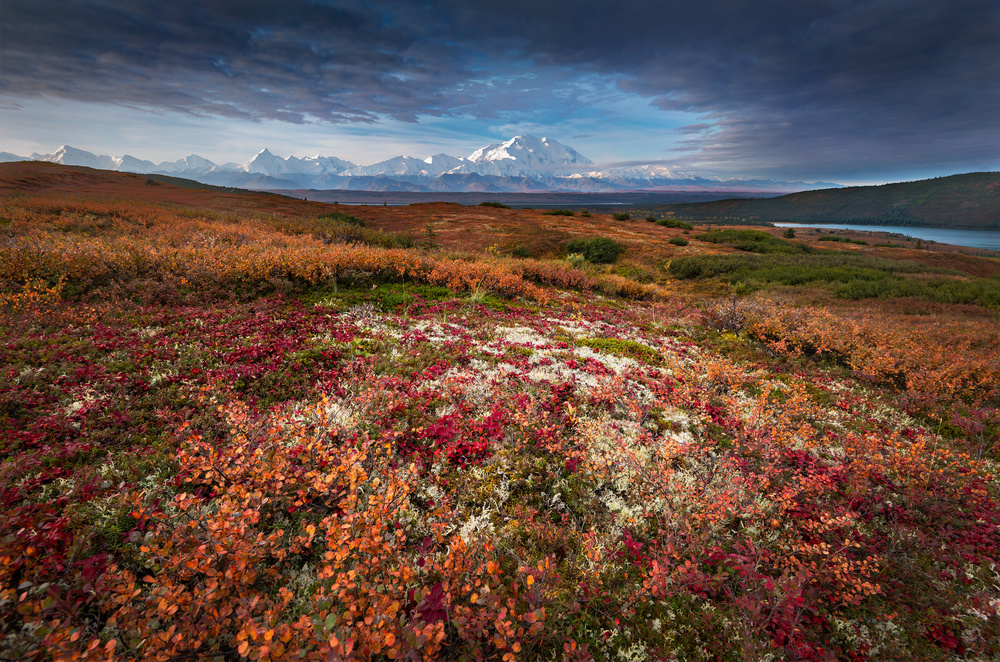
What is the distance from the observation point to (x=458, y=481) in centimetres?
547

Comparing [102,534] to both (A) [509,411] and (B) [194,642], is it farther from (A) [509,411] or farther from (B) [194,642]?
(A) [509,411]

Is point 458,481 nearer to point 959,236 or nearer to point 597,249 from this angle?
point 597,249

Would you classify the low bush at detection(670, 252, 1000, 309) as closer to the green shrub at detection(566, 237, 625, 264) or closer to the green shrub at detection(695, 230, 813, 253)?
the green shrub at detection(566, 237, 625, 264)

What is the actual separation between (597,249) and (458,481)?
33.2 meters

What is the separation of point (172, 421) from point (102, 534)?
2.17 metres

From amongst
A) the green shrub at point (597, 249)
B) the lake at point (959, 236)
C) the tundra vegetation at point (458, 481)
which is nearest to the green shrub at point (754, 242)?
the green shrub at point (597, 249)

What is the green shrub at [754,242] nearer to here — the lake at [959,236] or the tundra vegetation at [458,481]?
the tundra vegetation at [458,481]

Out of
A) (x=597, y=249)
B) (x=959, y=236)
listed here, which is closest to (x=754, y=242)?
(x=597, y=249)

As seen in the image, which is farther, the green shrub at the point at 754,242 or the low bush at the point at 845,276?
the green shrub at the point at 754,242

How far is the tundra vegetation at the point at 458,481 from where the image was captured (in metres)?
3.35

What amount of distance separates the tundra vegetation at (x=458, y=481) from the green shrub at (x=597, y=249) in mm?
22428

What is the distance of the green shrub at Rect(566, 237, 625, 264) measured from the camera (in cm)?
3416

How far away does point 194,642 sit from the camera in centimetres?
276

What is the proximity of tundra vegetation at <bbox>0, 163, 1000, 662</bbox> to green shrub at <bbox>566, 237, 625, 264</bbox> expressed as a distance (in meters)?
22.4
